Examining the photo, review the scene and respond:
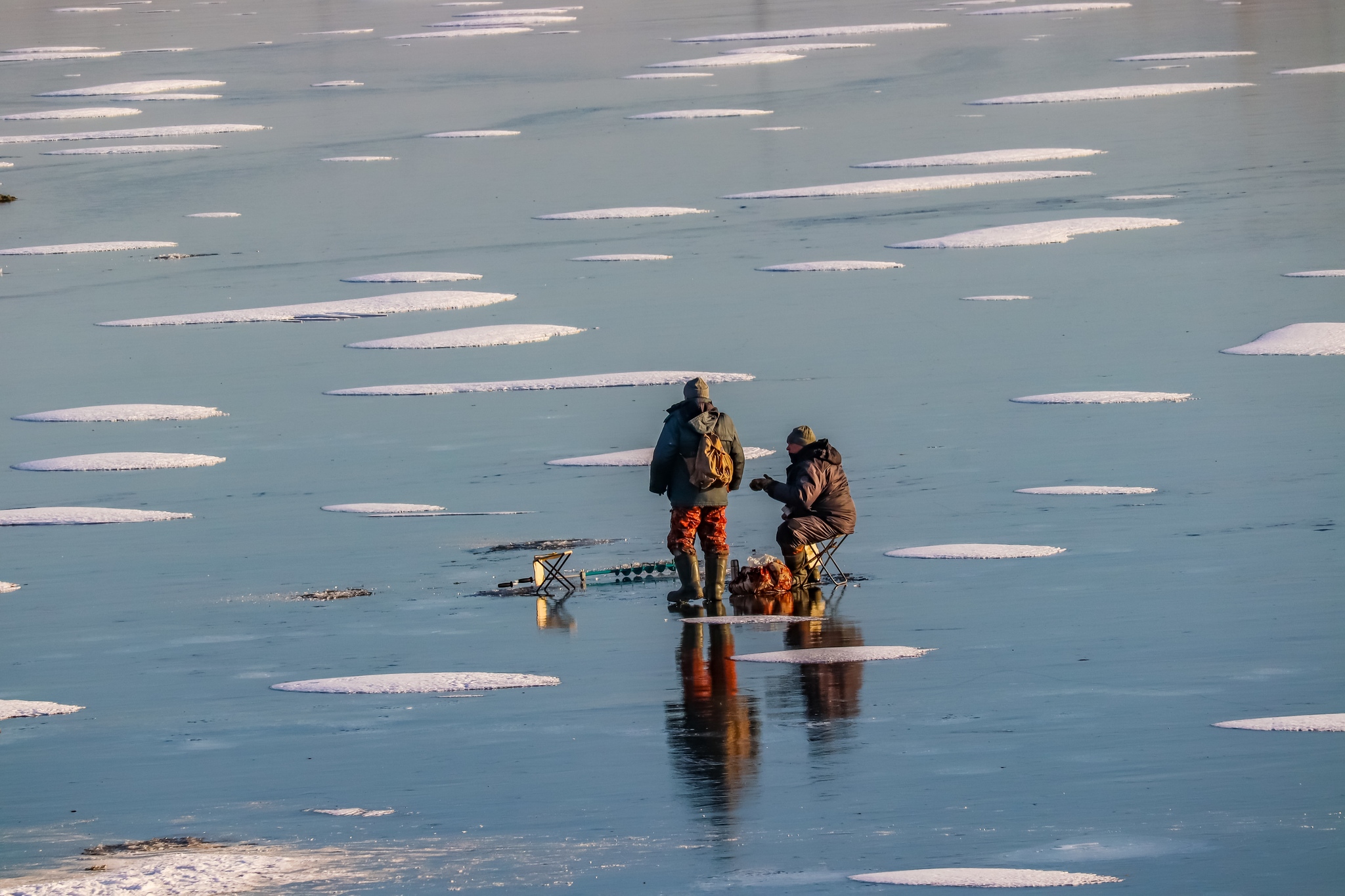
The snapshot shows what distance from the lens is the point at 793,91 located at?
48.4 m

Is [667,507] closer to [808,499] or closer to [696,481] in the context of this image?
→ [808,499]

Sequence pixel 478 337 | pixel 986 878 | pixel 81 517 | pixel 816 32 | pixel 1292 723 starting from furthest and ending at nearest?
pixel 816 32 → pixel 478 337 → pixel 81 517 → pixel 1292 723 → pixel 986 878

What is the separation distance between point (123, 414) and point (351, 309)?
590cm

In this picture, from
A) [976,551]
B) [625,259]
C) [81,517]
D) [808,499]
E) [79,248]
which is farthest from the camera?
[79,248]

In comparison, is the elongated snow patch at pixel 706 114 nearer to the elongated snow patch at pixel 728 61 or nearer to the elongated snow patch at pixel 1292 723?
the elongated snow patch at pixel 728 61

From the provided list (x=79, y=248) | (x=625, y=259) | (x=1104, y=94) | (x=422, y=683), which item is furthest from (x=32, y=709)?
(x=1104, y=94)

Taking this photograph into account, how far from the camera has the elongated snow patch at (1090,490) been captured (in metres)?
16.6

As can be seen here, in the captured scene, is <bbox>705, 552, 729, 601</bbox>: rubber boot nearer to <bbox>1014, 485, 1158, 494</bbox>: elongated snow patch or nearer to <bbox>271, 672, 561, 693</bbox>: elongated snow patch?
<bbox>271, 672, 561, 693</bbox>: elongated snow patch

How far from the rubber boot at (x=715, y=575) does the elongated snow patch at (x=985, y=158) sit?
75.5 ft

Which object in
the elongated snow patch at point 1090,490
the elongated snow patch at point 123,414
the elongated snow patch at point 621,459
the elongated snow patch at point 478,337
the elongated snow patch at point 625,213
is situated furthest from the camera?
the elongated snow patch at point 625,213

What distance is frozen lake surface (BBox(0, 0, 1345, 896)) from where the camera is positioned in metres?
9.98

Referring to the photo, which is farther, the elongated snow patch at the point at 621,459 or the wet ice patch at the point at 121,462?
the wet ice patch at the point at 121,462

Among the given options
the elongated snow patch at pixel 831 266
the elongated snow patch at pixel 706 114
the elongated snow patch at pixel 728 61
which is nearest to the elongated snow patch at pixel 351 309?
the elongated snow patch at pixel 831 266

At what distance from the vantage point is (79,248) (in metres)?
33.0
